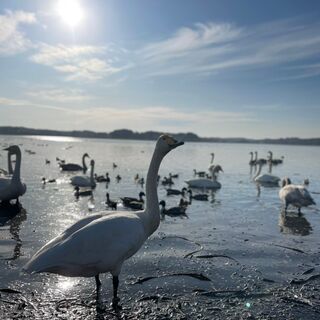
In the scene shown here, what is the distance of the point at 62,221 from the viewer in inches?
514

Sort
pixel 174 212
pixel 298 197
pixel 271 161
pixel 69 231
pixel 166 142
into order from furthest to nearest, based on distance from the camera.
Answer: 1. pixel 271 161
2. pixel 298 197
3. pixel 174 212
4. pixel 166 142
5. pixel 69 231

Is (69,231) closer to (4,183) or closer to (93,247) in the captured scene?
(93,247)

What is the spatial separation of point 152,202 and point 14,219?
731 cm

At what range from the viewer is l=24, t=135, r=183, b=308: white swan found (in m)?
5.85

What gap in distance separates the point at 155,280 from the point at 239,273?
172 cm

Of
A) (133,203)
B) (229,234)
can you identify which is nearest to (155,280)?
(229,234)

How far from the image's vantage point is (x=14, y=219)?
13.1 meters

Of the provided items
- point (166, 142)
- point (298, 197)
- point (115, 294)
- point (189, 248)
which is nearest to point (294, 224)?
point (298, 197)

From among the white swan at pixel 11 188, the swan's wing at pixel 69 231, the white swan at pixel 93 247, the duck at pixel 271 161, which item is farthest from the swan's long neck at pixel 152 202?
the duck at pixel 271 161

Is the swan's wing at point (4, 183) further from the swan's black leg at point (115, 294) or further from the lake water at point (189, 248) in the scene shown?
the swan's black leg at point (115, 294)

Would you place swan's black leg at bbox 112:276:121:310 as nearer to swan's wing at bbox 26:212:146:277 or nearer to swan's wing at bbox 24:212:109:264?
swan's wing at bbox 26:212:146:277

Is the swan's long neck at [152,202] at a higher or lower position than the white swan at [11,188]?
higher

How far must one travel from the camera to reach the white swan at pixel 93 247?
5848 mm

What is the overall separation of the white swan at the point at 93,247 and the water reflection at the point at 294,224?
24.3 ft
